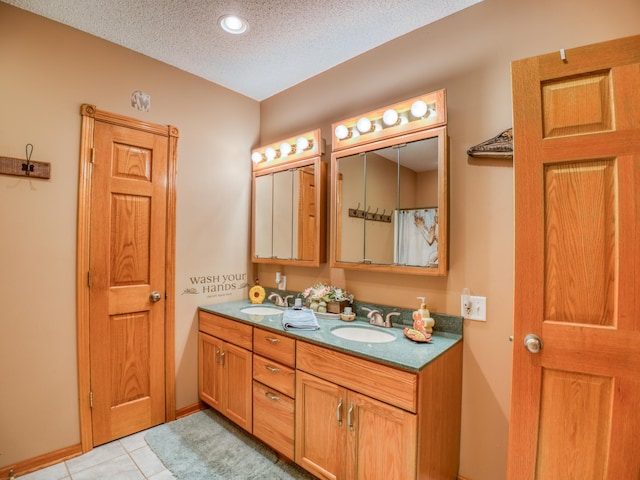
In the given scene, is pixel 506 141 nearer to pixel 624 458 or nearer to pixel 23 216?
pixel 624 458

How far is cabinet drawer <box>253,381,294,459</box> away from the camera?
5.95 ft

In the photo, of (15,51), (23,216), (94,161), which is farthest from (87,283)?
(15,51)

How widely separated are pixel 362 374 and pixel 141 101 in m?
2.37

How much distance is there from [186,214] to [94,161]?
681mm

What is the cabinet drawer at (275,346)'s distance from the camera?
5.92ft

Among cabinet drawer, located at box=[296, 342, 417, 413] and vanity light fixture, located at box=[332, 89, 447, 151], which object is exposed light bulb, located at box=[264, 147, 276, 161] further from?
cabinet drawer, located at box=[296, 342, 417, 413]

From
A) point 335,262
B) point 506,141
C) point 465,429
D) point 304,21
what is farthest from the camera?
point 335,262

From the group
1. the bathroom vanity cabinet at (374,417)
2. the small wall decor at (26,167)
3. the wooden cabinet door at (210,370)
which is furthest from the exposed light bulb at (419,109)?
the small wall decor at (26,167)

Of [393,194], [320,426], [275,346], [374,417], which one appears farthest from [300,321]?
[393,194]

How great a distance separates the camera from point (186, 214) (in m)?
2.46

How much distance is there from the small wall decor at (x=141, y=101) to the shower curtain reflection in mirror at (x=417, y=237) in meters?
1.97

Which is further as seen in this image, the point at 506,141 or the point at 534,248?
the point at 506,141

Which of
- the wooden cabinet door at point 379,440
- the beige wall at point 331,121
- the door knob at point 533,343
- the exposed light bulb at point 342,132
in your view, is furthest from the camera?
the exposed light bulb at point 342,132

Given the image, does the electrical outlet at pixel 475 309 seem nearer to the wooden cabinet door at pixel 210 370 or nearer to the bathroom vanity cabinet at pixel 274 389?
the bathroom vanity cabinet at pixel 274 389
